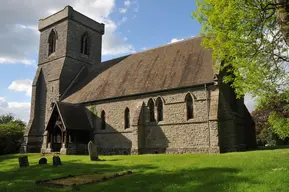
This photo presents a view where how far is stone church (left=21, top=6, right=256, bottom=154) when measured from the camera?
2119cm

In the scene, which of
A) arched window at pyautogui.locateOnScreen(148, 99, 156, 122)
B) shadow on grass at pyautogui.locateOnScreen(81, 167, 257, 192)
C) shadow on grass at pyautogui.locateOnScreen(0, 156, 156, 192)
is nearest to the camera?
shadow on grass at pyautogui.locateOnScreen(81, 167, 257, 192)

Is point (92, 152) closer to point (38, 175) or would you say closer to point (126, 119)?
point (38, 175)

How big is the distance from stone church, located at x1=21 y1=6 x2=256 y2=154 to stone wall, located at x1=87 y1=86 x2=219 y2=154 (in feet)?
0.25

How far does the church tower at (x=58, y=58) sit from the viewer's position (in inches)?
1326

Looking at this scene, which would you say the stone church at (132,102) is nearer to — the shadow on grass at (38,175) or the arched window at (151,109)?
the arched window at (151,109)

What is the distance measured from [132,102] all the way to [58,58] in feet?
51.5

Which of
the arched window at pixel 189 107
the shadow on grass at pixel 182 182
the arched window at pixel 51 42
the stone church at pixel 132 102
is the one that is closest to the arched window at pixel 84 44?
the stone church at pixel 132 102

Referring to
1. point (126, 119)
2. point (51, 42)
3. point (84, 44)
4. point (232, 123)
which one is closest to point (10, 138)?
point (51, 42)

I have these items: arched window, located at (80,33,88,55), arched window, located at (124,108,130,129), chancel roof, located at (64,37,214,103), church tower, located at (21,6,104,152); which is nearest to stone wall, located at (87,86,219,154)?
arched window, located at (124,108,130,129)

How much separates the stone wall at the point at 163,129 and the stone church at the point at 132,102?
0.25ft

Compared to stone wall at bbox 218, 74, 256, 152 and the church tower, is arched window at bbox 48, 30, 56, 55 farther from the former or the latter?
stone wall at bbox 218, 74, 256, 152

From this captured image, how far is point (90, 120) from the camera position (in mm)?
28594

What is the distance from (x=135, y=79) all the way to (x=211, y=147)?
10.8m

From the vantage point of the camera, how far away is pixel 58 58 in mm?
35750
